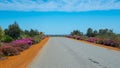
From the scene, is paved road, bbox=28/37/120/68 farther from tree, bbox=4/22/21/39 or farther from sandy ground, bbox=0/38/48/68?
tree, bbox=4/22/21/39

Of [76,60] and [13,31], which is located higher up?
[13,31]

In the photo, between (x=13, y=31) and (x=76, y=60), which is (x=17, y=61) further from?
(x=13, y=31)

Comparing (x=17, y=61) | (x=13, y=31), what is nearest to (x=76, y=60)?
(x=17, y=61)

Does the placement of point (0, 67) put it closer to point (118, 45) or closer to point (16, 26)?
point (118, 45)

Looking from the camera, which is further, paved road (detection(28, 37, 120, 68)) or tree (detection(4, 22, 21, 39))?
tree (detection(4, 22, 21, 39))

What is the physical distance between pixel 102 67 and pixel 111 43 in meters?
25.7

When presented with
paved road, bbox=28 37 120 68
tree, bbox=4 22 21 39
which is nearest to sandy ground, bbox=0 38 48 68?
paved road, bbox=28 37 120 68

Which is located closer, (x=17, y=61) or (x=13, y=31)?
(x=17, y=61)

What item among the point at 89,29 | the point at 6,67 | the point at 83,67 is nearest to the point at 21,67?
the point at 6,67

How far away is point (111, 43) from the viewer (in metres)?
37.9

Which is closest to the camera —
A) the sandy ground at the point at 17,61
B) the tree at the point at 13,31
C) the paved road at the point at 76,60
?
the paved road at the point at 76,60

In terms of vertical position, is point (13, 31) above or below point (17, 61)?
above

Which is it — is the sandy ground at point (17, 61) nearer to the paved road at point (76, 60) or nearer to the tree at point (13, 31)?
the paved road at point (76, 60)

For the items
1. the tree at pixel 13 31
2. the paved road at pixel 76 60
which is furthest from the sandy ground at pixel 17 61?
the tree at pixel 13 31
